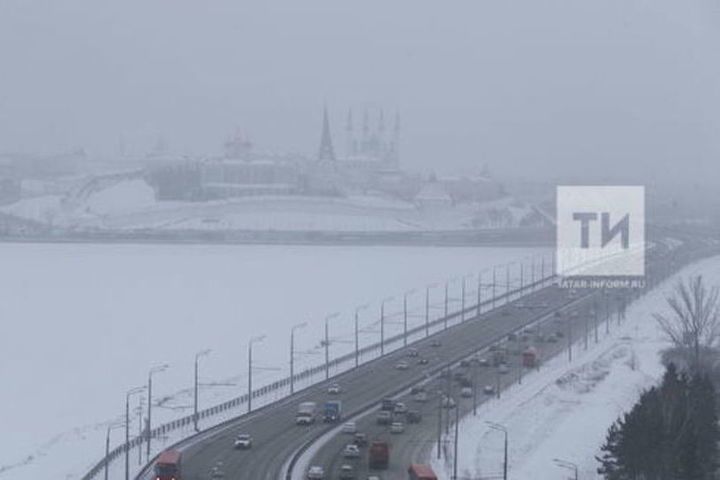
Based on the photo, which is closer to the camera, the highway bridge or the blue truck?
the highway bridge

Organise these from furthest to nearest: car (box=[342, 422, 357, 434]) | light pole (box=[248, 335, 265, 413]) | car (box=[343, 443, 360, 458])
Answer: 1. light pole (box=[248, 335, 265, 413])
2. car (box=[342, 422, 357, 434])
3. car (box=[343, 443, 360, 458])

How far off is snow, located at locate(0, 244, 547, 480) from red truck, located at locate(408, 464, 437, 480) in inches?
44.3

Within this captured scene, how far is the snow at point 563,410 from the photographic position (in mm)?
4145

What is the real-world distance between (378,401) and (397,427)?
70 cm

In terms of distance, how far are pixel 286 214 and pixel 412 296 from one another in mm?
11563

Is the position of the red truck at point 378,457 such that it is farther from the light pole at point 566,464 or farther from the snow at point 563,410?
the light pole at point 566,464

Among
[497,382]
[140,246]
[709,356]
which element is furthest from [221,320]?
[140,246]

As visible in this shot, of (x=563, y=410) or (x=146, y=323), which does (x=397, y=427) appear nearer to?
(x=563, y=410)

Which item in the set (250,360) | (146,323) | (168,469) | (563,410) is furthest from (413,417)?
(146,323)

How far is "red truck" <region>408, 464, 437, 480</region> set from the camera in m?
3.53

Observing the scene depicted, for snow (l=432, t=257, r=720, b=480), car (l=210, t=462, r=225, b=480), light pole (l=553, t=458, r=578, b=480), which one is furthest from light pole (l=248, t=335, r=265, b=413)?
light pole (l=553, t=458, r=578, b=480)

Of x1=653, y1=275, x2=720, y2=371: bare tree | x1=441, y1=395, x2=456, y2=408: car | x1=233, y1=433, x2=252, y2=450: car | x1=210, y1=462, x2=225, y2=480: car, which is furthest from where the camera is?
x1=653, y1=275, x2=720, y2=371: bare tree

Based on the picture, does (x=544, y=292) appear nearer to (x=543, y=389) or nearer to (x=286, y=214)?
(x=543, y=389)

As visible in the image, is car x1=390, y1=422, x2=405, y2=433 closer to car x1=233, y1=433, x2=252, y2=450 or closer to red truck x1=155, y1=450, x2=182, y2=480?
car x1=233, y1=433, x2=252, y2=450
